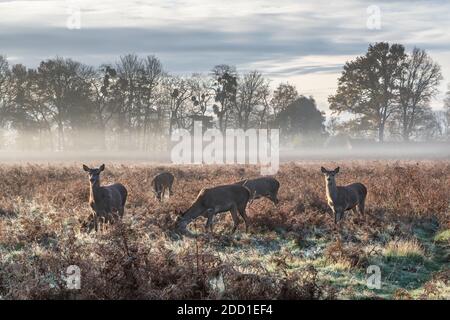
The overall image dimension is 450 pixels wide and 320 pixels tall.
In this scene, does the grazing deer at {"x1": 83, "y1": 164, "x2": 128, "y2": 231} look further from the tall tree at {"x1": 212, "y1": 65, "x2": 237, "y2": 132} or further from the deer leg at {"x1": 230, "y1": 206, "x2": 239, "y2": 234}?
the tall tree at {"x1": 212, "y1": 65, "x2": 237, "y2": 132}

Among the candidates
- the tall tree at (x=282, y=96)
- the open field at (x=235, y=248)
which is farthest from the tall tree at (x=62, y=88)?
the open field at (x=235, y=248)

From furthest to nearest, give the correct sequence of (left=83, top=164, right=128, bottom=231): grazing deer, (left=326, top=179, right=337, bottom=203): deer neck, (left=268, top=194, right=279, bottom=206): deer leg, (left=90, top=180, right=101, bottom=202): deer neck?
(left=268, top=194, right=279, bottom=206): deer leg → (left=326, top=179, right=337, bottom=203): deer neck → (left=90, top=180, right=101, bottom=202): deer neck → (left=83, top=164, right=128, bottom=231): grazing deer

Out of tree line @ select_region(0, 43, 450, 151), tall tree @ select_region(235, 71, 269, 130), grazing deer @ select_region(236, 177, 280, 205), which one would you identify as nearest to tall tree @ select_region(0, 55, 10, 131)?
tree line @ select_region(0, 43, 450, 151)

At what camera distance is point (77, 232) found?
1341 cm

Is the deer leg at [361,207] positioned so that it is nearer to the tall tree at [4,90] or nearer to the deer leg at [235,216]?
the deer leg at [235,216]

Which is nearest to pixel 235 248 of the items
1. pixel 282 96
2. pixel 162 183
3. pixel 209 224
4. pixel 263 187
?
pixel 209 224

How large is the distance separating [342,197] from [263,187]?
3.82m

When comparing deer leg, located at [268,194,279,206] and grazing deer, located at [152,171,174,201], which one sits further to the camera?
grazing deer, located at [152,171,174,201]

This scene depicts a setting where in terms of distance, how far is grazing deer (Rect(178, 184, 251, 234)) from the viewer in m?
14.5

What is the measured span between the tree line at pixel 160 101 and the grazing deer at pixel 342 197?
157ft

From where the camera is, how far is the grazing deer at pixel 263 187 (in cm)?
1859

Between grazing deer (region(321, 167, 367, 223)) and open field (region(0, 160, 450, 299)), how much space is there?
319 millimetres
